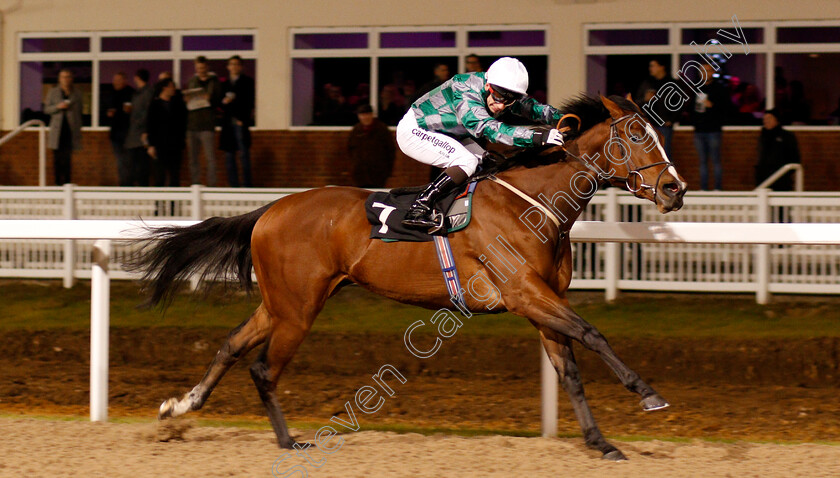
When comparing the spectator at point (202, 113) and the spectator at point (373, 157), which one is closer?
the spectator at point (373, 157)

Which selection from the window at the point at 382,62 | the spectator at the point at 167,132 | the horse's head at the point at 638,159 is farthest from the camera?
the window at the point at 382,62

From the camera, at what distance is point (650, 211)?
30.3ft

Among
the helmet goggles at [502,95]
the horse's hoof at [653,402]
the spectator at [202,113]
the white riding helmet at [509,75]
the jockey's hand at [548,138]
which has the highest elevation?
the spectator at [202,113]

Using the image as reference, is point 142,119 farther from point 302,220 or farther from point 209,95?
point 302,220

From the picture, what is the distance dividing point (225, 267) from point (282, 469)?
4.45 ft

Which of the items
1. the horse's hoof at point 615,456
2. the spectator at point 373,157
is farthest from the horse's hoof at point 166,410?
the spectator at point 373,157

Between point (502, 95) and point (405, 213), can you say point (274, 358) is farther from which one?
point (502, 95)

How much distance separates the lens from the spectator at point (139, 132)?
11.0m

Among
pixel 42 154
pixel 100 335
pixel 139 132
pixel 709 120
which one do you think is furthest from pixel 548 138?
pixel 42 154

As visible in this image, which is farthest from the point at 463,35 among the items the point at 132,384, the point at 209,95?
the point at 132,384

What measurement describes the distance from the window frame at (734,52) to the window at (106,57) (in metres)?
4.29

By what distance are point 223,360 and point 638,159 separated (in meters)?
2.18

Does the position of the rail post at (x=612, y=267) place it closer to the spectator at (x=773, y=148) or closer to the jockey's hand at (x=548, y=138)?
the spectator at (x=773, y=148)

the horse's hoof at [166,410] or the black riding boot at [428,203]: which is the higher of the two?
the black riding boot at [428,203]
